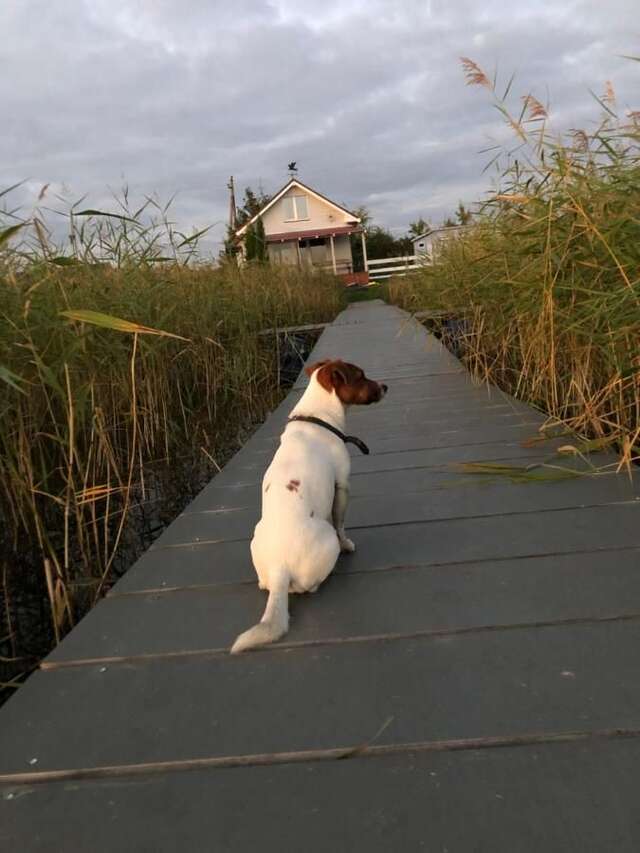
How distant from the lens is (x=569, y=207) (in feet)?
10.5

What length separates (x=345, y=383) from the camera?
2.74m

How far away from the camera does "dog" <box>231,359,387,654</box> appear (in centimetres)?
184

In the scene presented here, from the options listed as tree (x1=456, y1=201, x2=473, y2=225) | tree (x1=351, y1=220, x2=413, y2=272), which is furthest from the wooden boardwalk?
tree (x1=351, y1=220, x2=413, y2=272)

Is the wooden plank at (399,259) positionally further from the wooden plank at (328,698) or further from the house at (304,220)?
the wooden plank at (328,698)

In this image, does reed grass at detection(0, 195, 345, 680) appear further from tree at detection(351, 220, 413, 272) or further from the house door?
tree at detection(351, 220, 413, 272)

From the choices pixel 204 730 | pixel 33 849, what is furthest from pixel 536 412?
pixel 33 849

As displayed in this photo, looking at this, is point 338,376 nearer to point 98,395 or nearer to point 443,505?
point 443,505

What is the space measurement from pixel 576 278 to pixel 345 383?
59.1 inches

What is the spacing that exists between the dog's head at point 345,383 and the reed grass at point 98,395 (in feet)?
2.25

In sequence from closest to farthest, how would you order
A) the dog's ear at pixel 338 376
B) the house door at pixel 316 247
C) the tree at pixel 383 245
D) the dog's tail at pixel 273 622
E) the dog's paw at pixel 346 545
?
1. the dog's tail at pixel 273 622
2. the dog's paw at pixel 346 545
3. the dog's ear at pixel 338 376
4. the house door at pixel 316 247
5. the tree at pixel 383 245

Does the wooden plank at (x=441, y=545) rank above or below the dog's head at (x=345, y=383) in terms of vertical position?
below

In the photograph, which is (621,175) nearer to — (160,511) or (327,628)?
(327,628)

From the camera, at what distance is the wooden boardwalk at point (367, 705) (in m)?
1.11

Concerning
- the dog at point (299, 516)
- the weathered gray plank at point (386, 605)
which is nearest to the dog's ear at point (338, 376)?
the dog at point (299, 516)
